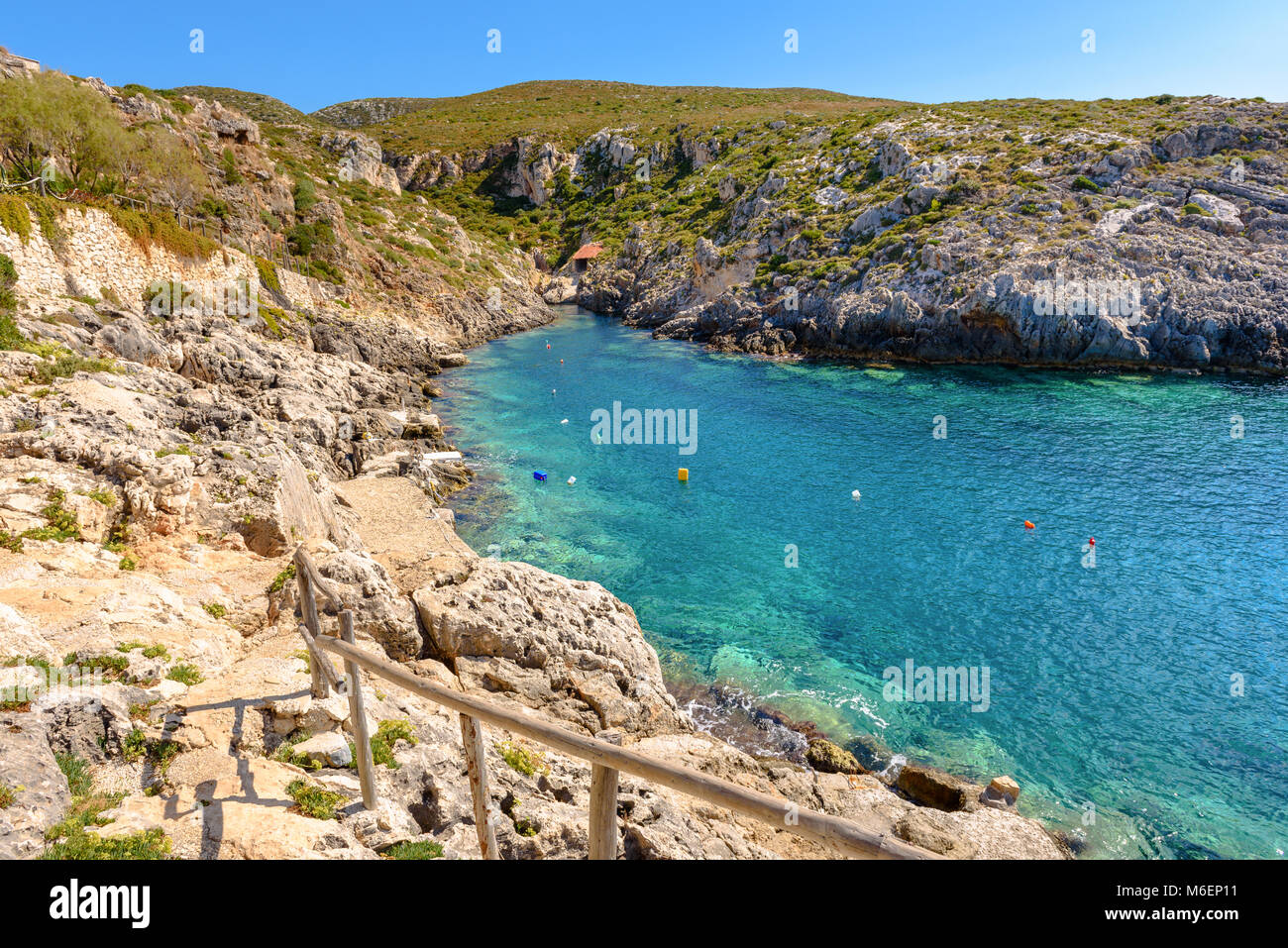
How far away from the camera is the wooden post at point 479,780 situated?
6.12m

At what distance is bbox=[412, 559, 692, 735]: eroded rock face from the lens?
485 inches

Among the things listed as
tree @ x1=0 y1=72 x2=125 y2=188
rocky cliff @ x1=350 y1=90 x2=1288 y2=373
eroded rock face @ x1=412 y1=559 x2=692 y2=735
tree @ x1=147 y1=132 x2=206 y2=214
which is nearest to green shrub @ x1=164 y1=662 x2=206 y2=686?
eroded rock face @ x1=412 y1=559 x2=692 y2=735

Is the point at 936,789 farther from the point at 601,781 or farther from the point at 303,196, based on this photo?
the point at 303,196

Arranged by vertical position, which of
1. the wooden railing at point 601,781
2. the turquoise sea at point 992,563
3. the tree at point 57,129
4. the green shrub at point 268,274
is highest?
the tree at point 57,129

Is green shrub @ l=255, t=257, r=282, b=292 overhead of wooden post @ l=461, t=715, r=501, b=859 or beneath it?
overhead

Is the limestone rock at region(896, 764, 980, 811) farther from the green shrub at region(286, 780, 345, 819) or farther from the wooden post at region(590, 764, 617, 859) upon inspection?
the green shrub at region(286, 780, 345, 819)

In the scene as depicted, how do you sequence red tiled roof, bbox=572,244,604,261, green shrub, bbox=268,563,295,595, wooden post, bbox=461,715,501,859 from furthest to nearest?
1. red tiled roof, bbox=572,244,604,261
2. green shrub, bbox=268,563,295,595
3. wooden post, bbox=461,715,501,859

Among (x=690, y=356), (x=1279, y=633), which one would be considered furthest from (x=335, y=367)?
(x=1279, y=633)

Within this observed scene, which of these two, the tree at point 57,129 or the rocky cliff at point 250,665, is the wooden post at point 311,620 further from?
the tree at point 57,129

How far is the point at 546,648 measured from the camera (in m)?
13.2

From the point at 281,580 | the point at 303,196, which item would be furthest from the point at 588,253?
the point at 281,580

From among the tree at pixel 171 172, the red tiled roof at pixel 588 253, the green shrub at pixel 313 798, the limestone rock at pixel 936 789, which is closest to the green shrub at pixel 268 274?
the tree at pixel 171 172

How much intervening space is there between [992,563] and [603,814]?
20.9 m

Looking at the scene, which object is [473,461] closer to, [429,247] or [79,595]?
[79,595]
